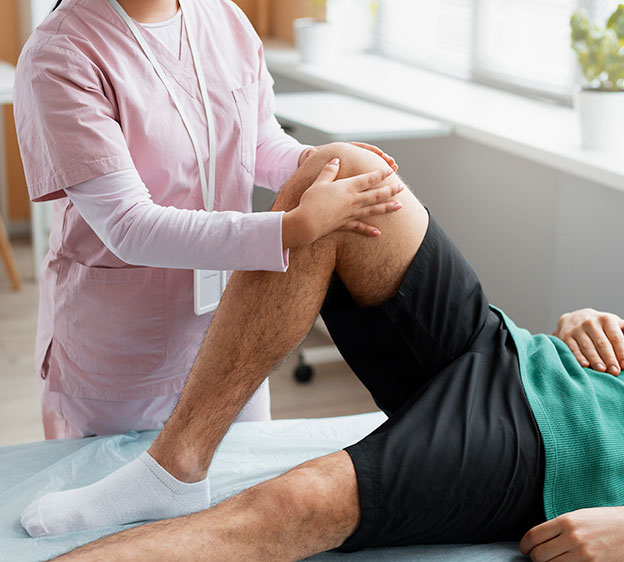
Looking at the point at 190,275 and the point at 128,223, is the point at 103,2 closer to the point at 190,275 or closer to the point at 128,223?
the point at 128,223

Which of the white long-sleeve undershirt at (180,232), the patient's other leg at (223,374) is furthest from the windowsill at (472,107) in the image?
the white long-sleeve undershirt at (180,232)

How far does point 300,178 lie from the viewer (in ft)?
4.96

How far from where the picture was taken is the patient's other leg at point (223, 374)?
145 cm

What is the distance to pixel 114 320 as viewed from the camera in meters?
1.64

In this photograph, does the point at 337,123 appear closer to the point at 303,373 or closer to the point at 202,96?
the point at 303,373

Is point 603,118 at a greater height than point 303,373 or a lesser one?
greater

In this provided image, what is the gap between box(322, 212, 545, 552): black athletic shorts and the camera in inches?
54.7

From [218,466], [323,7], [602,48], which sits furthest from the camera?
[323,7]

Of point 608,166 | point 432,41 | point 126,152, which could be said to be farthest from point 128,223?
point 432,41

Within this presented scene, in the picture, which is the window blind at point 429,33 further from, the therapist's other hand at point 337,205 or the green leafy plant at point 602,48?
the therapist's other hand at point 337,205

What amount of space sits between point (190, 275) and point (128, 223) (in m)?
0.27

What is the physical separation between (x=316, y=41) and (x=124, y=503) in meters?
2.56

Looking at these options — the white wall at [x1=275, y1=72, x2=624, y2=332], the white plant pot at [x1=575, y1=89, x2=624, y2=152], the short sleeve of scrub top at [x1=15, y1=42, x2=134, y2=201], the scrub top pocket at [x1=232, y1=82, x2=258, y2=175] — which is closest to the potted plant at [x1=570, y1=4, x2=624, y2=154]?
the white plant pot at [x1=575, y1=89, x2=624, y2=152]

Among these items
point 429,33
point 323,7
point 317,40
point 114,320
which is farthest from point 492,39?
point 114,320
